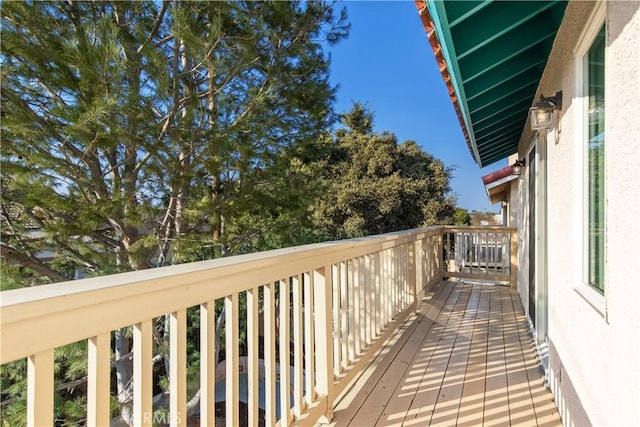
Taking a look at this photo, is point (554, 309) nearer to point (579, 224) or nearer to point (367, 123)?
point (579, 224)

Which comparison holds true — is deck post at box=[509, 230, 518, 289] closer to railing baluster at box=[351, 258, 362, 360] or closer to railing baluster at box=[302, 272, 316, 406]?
railing baluster at box=[351, 258, 362, 360]

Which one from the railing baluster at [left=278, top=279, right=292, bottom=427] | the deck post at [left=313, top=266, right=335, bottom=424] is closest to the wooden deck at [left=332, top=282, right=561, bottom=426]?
the deck post at [left=313, top=266, right=335, bottom=424]

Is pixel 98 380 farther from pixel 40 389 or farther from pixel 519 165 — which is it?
pixel 519 165

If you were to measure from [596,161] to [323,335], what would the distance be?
172 centimetres

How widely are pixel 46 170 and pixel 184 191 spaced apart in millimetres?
1301

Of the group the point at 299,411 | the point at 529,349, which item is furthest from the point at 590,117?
the point at 529,349

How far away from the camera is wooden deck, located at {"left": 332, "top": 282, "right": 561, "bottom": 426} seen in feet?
7.38

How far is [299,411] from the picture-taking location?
196 centimetres

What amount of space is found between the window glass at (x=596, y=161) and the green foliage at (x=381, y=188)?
30.6 feet

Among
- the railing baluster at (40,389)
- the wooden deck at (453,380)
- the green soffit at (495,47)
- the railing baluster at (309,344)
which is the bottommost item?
the wooden deck at (453,380)

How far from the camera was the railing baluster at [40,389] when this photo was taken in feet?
2.67

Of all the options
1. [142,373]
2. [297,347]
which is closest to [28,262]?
[297,347]

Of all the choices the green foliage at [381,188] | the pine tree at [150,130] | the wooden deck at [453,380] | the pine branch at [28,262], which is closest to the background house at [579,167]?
the wooden deck at [453,380]

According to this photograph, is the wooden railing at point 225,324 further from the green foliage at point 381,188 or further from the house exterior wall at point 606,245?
the green foliage at point 381,188
